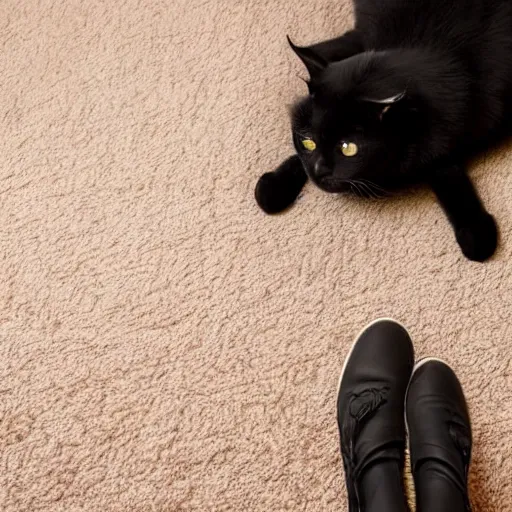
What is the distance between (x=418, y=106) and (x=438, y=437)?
560 mm

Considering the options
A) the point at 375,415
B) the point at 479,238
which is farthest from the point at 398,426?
the point at 479,238

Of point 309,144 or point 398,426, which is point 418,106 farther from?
point 398,426

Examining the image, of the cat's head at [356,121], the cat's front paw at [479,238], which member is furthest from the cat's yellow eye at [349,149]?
the cat's front paw at [479,238]

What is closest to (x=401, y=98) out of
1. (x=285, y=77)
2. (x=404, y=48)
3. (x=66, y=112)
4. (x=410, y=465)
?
(x=404, y=48)

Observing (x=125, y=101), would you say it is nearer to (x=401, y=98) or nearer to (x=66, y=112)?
(x=66, y=112)

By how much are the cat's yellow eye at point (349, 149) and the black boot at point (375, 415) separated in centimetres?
31

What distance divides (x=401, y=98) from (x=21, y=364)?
83cm

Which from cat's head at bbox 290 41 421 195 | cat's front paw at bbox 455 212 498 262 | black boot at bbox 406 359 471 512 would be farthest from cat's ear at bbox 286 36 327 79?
black boot at bbox 406 359 471 512

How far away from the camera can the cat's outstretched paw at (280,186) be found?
1113mm

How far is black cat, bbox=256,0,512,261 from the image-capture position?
96 cm

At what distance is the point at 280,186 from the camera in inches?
43.9

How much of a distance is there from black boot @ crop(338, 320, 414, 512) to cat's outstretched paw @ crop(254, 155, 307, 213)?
0.98 ft

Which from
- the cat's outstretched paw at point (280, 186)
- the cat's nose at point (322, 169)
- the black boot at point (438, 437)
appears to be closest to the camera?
the black boot at point (438, 437)

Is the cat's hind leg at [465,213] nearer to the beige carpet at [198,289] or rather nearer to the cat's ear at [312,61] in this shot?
the beige carpet at [198,289]
